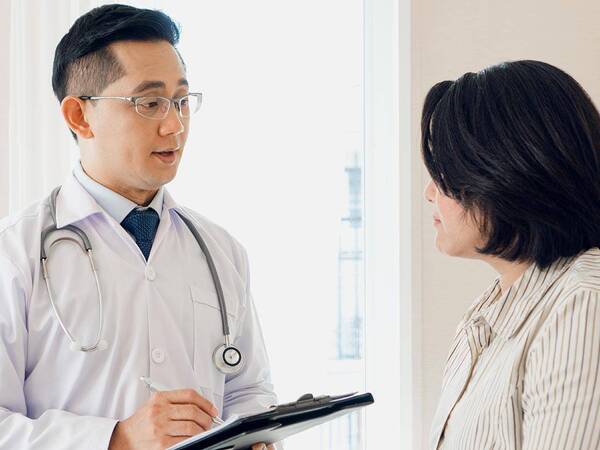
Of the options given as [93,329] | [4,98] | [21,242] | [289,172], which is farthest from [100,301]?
[289,172]

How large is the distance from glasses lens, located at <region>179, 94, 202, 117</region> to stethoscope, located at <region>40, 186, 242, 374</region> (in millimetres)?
229

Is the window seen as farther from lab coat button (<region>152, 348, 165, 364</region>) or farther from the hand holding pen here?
the hand holding pen

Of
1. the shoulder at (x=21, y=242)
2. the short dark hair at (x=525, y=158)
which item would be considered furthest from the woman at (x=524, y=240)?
the shoulder at (x=21, y=242)

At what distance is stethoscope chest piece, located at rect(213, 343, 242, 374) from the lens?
169 centimetres

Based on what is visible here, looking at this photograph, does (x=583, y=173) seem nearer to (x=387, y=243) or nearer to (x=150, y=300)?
(x=150, y=300)

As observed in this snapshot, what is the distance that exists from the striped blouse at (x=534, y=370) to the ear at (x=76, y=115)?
34.7 inches

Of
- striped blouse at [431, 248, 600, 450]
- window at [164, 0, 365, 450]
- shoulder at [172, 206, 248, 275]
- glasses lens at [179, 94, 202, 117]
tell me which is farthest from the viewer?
window at [164, 0, 365, 450]

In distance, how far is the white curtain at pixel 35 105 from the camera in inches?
93.2

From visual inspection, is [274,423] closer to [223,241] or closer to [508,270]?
[508,270]

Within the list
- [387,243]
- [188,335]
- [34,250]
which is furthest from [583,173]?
[387,243]

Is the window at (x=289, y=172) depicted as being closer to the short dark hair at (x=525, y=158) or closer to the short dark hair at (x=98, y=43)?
the short dark hair at (x=98, y=43)

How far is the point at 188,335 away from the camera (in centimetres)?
170

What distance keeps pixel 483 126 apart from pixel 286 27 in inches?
60.6

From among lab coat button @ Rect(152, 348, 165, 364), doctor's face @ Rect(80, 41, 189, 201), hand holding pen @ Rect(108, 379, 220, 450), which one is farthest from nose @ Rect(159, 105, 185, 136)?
hand holding pen @ Rect(108, 379, 220, 450)
